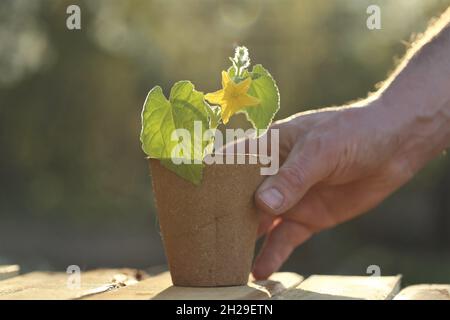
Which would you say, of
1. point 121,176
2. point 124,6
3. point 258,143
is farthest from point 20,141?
point 258,143

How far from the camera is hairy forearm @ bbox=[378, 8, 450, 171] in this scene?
2518 millimetres

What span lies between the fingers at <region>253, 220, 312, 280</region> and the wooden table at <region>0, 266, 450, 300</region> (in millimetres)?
77

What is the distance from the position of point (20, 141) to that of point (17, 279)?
1088 centimetres

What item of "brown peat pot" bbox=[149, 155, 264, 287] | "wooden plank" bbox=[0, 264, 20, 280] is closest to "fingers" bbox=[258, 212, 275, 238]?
"brown peat pot" bbox=[149, 155, 264, 287]

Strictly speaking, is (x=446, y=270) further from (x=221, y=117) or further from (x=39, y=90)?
(x=221, y=117)

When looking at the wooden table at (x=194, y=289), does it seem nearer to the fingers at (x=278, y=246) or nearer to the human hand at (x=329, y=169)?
the fingers at (x=278, y=246)

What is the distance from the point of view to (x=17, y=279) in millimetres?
2117

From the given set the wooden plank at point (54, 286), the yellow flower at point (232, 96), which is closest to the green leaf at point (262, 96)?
the yellow flower at point (232, 96)

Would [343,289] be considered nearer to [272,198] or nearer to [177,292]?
[272,198]

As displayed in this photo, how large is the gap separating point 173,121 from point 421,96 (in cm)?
121

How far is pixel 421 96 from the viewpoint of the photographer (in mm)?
2564

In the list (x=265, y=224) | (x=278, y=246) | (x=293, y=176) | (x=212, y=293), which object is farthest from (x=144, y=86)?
(x=212, y=293)

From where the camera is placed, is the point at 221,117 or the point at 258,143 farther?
the point at 258,143
